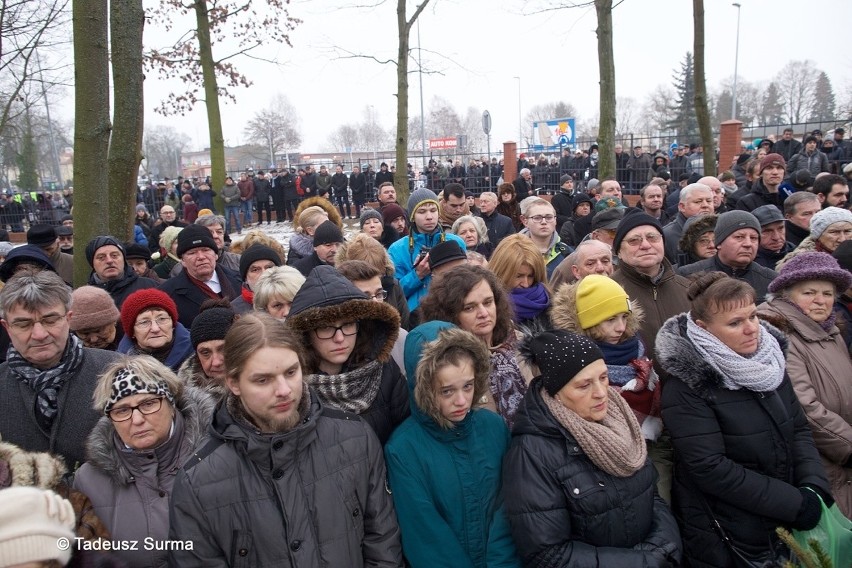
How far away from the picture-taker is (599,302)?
9.79 feet

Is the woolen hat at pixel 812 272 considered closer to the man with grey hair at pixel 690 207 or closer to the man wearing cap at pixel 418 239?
the man with grey hair at pixel 690 207

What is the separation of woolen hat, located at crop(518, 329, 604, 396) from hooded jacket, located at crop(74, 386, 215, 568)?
1617 mm

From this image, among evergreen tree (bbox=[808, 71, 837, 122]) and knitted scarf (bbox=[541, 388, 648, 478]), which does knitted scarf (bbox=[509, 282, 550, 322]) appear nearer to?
knitted scarf (bbox=[541, 388, 648, 478])

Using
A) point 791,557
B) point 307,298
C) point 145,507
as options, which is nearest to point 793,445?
point 791,557

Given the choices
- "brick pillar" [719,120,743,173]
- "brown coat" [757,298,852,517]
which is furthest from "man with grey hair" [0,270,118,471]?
"brick pillar" [719,120,743,173]

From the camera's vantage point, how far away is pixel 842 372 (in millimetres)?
3100

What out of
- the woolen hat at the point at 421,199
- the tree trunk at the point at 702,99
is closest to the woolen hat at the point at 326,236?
the woolen hat at the point at 421,199

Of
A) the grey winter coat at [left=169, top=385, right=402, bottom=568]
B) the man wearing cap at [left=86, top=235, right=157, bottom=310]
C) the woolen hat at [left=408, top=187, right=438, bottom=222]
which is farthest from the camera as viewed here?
the woolen hat at [left=408, top=187, right=438, bottom=222]

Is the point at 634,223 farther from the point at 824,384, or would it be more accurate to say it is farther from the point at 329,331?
the point at 329,331

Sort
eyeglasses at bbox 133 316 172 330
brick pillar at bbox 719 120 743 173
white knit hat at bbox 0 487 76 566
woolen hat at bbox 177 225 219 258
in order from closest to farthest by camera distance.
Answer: white knit hat at bbox 0 487 76 566, eyeglasses at bbox 133 316 172 330, woolen hat at bbox 177 225 219 258, brick pillar at bbox 719 120 743 173

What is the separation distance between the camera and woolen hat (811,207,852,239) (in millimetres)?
4305

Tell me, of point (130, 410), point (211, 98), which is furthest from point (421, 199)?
point (211, 98)

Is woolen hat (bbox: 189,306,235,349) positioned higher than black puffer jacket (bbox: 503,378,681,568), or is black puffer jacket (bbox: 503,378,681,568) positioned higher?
woolen hat (bbox: 189,306,235,349)

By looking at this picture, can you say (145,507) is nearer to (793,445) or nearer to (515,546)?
(515,546)
